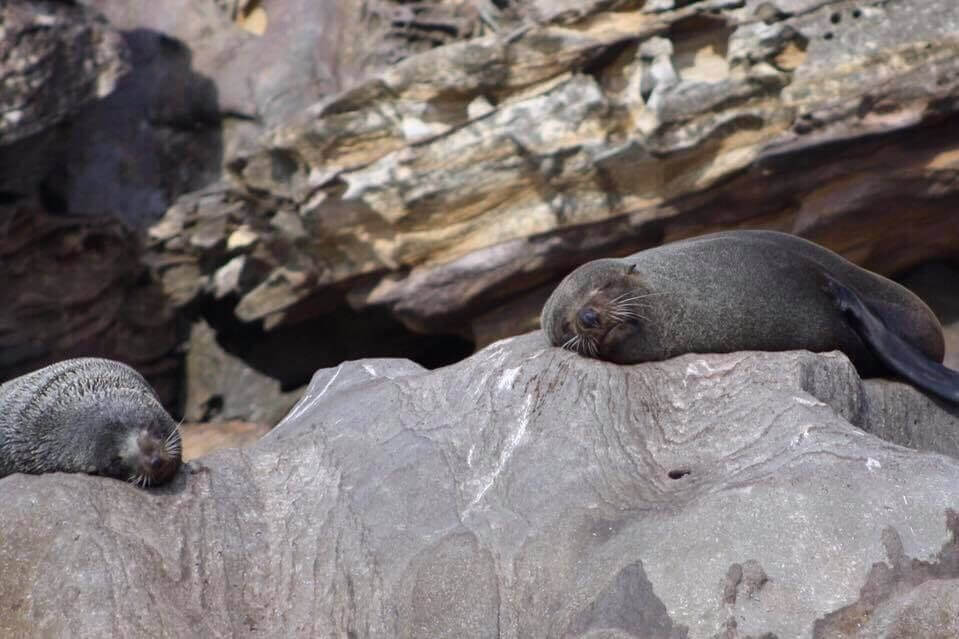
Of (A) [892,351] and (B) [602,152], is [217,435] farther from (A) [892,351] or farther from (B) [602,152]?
(A) [892,351]

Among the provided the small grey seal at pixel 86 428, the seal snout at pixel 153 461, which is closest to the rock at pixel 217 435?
the small grey seal at pixel 86 428

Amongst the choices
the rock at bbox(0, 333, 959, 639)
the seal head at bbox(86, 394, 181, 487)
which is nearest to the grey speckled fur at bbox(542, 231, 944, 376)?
the rock at bbox(0, 333, 959, 639)

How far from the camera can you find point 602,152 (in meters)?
9.00

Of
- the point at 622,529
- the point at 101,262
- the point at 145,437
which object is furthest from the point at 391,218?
the point at 622,529

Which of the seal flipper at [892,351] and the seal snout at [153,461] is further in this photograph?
the seal flipper at [892,351]

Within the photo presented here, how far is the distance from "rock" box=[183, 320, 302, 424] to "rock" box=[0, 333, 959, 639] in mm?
6998

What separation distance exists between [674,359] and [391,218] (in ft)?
17.7

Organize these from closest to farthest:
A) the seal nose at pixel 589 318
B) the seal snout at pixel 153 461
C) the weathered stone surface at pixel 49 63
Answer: the seal snout at pixel 153 461 < the seal nose at pixel 589 318 < the weathered stone surface at pixel 49 63

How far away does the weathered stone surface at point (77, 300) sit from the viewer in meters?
10.9

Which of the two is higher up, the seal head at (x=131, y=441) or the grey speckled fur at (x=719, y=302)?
the seal head at (x=131, y=441)

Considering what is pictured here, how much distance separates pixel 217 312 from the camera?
11695mm

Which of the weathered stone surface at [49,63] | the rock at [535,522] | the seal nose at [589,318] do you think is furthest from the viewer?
the weathered stone surface at [49,63]

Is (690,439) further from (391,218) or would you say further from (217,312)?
(217,312)

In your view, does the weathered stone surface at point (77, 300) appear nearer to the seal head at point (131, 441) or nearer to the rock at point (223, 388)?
the rock at point (223, 388)
